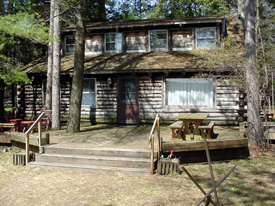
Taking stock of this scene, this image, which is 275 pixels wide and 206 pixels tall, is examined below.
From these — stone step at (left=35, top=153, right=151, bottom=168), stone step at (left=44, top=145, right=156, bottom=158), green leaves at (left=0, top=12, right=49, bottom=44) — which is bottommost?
stone step at (left=35, top=153, right=151, bottom=168)

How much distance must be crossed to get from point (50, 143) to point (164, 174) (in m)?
3.90

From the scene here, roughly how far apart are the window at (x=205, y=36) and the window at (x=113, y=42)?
4.31 m

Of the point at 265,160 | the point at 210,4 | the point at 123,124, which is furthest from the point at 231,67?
the point at 210,4

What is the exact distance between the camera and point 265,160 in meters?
7.70

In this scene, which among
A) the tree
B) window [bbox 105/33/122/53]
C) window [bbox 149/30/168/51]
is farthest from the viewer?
the tree

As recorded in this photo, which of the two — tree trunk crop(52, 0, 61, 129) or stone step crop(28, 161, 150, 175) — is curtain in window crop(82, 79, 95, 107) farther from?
stone step crop(28, 161, 150, 175)

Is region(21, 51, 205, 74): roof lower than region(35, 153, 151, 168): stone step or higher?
higher

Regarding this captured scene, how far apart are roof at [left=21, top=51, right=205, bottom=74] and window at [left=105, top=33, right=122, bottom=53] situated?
1.48 feet

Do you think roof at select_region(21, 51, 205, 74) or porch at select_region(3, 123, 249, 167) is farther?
roof at select_region(21, 51, 205, 74)

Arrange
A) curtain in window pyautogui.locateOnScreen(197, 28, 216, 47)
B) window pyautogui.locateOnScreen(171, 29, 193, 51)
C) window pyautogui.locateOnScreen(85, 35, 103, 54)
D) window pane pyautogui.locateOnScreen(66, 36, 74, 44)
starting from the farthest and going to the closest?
window pane pyautogui.locateOnScreen(66, 36, 74, 44)
window pyautogui.locateOnScreen(85, 35, 103, 54)
window pyautogui.locateOnScreen(171, 29, 193, 51)
curtain in window pyautogui.locateOnScreen(197, 28, 216, 47)

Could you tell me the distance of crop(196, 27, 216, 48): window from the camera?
45.3 feet

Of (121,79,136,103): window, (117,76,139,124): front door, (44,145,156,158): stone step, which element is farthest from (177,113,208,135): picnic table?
(121,79,136,103): window

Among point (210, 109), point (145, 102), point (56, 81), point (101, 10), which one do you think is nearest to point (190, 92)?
point (210, 109)

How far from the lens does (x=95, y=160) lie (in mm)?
7141
